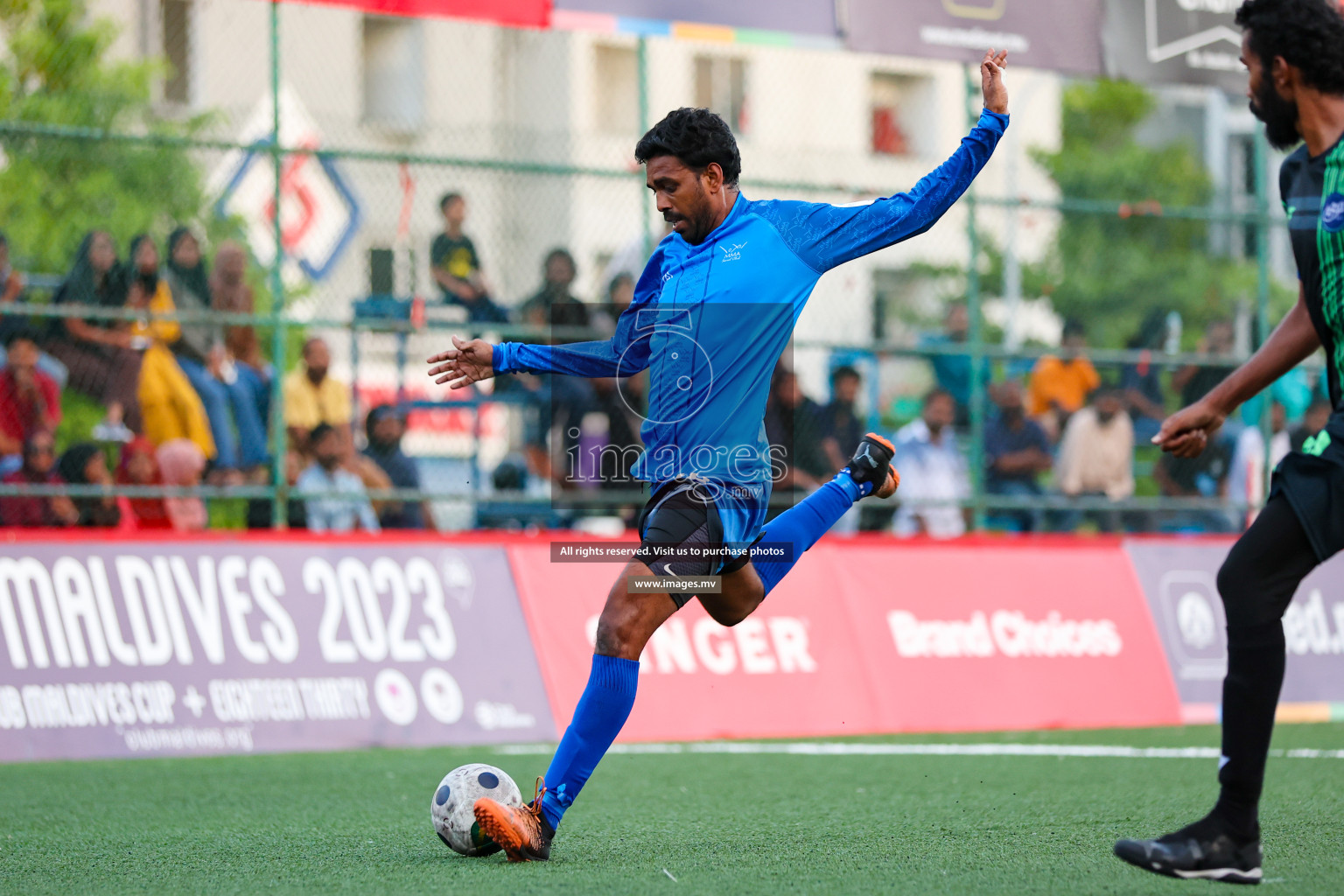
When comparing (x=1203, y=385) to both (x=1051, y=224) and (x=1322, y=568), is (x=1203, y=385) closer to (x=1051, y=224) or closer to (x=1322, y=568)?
(x=1322, y=568)

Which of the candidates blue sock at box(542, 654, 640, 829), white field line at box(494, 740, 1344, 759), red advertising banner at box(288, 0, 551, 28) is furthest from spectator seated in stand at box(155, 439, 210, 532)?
blue sock at box(542, 654, 640, 829)

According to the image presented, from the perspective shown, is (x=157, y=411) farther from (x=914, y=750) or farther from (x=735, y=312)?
(x=735, y=312)

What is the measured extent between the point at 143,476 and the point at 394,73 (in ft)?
46.3

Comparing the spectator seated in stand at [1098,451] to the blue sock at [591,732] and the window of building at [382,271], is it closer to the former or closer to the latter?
→ the window of building at [382,271]

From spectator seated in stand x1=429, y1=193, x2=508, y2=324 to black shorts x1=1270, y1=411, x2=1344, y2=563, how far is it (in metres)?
7.46

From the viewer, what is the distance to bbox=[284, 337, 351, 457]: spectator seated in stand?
10828 millimetres

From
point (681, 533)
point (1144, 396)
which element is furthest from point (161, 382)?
point (1144, 396)

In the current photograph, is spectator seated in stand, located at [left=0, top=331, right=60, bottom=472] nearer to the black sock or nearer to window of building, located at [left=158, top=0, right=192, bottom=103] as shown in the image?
window of building, located at [left=158, top=0, right=192, bottom=103]

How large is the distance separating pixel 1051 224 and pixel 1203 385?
694 inches

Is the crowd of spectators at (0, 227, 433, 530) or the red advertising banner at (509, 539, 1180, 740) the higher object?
the crowd of spectators at (0, 227, 433, 530)

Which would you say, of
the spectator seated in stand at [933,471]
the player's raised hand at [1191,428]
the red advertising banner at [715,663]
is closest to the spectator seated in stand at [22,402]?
the red advertising banner at [715,663]

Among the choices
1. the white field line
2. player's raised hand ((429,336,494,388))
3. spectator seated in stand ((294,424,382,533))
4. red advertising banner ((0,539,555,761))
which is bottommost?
the white field line

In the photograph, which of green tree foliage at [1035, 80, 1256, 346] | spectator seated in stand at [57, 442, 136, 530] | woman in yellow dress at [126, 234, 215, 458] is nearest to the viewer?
spectator seated in stand at [57, 442, 136, 530]

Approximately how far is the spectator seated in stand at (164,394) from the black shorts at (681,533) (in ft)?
19.6
